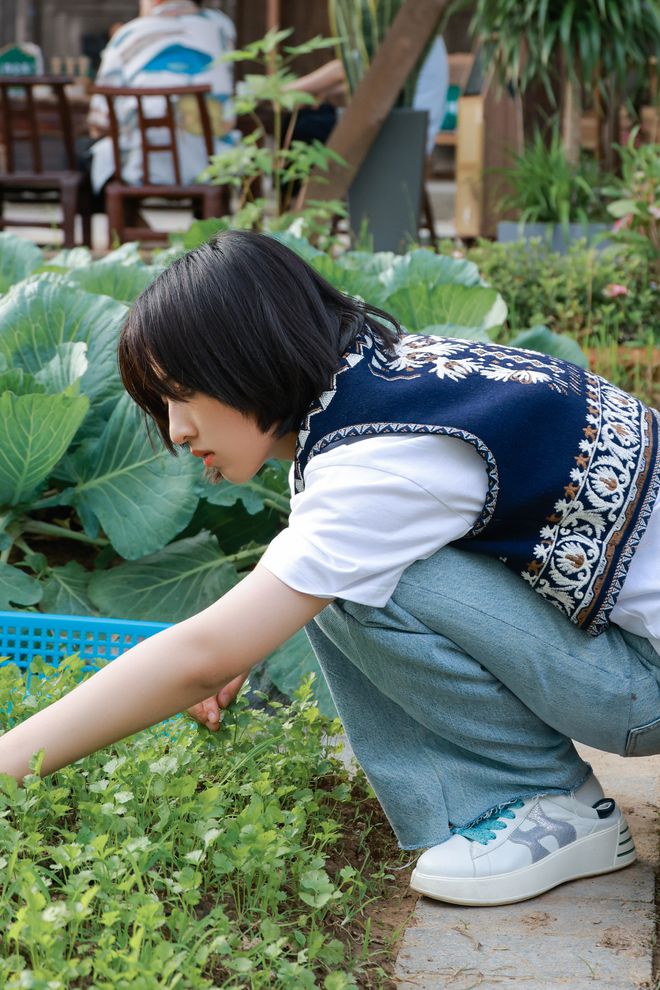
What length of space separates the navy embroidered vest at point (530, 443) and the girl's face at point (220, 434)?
0.06 metres

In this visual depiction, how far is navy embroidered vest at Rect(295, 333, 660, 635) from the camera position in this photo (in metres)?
1.43

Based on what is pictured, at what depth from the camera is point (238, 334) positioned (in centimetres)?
142

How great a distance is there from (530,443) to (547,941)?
0.59 metres

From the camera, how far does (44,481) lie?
7.75 feet

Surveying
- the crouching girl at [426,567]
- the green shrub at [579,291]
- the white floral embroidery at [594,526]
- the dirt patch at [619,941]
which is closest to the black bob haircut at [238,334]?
the crouching girl at [426,567]

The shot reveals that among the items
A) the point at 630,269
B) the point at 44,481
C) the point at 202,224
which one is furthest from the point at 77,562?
the point at 630,269

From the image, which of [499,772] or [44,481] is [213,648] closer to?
[499,772]

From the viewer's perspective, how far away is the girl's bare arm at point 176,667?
1.35m

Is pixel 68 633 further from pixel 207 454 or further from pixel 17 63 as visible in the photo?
pixel 17 63

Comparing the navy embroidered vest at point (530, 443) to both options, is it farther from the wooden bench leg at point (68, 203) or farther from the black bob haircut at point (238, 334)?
the wooden bench leg at point (68, 203)

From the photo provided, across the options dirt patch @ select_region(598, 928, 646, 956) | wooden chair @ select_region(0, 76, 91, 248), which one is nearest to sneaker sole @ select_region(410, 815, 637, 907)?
dirt patch @ select_region(598, 928, 646, 956)

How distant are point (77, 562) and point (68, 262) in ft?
3.33

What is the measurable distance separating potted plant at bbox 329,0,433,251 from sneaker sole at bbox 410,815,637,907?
11.5ft

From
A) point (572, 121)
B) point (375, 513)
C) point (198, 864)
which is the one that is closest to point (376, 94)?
point (572, 121)
